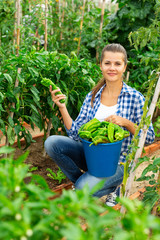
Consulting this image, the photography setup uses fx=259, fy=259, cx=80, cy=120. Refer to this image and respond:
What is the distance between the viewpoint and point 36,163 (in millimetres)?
2984

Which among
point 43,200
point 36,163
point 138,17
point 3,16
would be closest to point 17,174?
point 43,200

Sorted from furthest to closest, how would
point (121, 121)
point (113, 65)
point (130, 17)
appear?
1. point (130, 17)
2. point (113, 65)
3. point (121, 121)

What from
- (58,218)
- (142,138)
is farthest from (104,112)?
(58,218)

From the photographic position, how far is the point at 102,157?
72.5 inches

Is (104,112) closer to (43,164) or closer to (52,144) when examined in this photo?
(52,144)

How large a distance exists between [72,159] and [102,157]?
0.60 m

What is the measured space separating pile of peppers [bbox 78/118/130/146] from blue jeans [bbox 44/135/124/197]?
1.40 feet

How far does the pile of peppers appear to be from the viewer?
1.75 meters

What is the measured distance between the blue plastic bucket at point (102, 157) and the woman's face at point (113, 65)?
619 mm

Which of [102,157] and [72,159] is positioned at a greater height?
[102,157]

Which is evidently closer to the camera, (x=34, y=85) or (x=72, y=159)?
(x=72, y=159)

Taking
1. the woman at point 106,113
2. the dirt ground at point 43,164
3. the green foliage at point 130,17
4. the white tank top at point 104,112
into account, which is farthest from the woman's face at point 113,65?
the green foliage at point 130,17

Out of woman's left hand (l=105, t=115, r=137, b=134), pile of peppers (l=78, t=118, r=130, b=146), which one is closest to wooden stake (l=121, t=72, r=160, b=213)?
pile of peppers (l=78, t=118, r=130, b=146)

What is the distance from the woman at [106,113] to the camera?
2.13m
